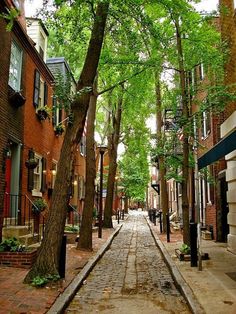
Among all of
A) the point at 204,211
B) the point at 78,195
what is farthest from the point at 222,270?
the point at 78,195

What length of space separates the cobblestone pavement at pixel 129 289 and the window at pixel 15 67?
252 inches

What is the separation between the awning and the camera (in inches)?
307

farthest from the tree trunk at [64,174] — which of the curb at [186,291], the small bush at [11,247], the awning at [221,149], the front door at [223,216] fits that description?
the front door at [223,216]

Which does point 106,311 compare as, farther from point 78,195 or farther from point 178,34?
point 78,195

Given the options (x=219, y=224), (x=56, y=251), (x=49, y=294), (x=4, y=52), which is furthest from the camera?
(x=219, y=224)

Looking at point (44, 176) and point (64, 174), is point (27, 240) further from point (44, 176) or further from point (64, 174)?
point (44, 176)

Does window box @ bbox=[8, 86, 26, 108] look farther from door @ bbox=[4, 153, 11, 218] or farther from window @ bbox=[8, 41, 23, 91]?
door @ bbox=[4, 153, 11, 218]

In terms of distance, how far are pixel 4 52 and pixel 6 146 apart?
9.02ft

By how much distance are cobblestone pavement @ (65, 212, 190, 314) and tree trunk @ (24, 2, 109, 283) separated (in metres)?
0.97

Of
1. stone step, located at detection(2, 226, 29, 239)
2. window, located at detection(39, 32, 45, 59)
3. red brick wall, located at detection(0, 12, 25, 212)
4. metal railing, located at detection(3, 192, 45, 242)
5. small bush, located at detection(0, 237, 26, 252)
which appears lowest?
small bush, located at detection(0, 237, 26, 252)

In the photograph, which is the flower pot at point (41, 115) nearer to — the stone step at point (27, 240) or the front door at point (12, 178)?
the front door at point (12, 178)

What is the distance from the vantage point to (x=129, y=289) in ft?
26.9

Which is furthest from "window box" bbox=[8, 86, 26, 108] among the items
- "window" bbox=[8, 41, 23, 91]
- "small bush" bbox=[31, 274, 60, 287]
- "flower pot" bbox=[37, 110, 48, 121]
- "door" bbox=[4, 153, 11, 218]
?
"small bush" bbox=[31, 274, 60, 287]

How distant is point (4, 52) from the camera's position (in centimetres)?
1152
